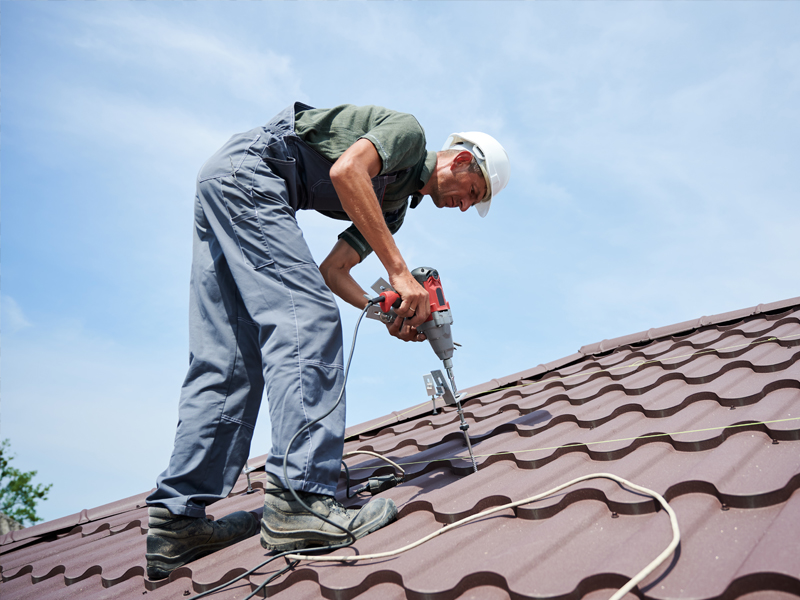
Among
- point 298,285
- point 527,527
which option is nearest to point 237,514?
point 298,285

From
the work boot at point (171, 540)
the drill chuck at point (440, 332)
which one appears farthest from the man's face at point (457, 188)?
the work boot at point (171, 540)

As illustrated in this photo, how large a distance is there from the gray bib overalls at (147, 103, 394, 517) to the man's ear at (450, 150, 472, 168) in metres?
0.39

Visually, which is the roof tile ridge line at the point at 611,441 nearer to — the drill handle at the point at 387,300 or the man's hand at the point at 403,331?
the man's hand at the point at 403,331

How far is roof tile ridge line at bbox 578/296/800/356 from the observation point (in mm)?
3908

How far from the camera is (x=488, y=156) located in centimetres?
256

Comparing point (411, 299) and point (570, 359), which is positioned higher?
point (411, 299)

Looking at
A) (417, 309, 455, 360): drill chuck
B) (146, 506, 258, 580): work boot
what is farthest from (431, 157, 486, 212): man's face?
(146, 506, 258, 580): work boot

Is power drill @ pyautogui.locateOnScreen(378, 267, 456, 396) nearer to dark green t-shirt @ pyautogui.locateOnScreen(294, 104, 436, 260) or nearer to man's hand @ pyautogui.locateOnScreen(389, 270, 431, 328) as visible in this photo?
man's hand @ pyautogui.locateOnScreen(389, 270, 431, 328)

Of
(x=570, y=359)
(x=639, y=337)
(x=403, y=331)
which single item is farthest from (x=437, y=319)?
(x=639, y=337)

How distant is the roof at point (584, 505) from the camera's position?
3.71ft

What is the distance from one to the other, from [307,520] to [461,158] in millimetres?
1603

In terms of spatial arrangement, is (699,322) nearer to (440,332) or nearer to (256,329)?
(440,332)

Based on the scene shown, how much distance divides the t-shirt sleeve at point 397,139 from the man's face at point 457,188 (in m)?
0.27

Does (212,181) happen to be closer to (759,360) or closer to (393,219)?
(393,219)
